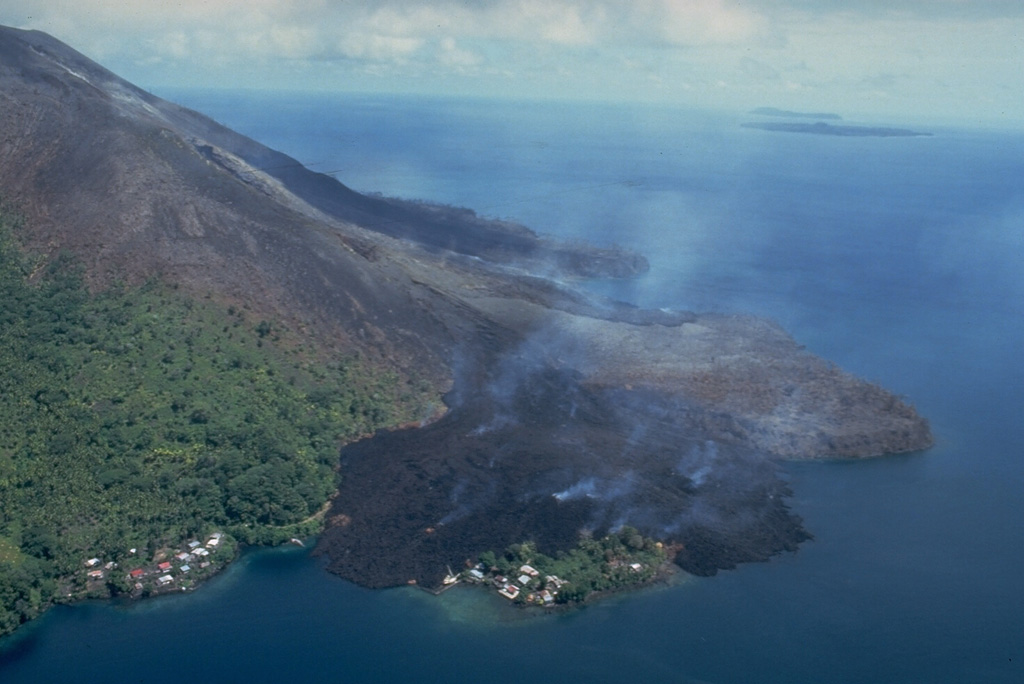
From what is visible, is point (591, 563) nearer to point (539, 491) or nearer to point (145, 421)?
point (539, 491)

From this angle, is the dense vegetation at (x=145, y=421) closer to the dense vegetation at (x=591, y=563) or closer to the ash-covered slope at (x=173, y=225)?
the ash-covered slope at (x=173, y=225)

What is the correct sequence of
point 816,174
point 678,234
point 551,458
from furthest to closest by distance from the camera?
1. point 816,174
2. point 678,234
3. point 551,458

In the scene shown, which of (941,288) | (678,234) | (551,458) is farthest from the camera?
(678,234)

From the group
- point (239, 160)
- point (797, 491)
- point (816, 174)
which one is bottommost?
point (797, 491)

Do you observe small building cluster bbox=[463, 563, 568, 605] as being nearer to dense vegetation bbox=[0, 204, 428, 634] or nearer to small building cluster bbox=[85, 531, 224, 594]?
dense vegetation bbox=[0, 204, 428, 634]

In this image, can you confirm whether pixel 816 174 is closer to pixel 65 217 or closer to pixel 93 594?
pixel 65 217

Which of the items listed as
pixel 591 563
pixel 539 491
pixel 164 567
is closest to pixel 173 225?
pixel 164 567

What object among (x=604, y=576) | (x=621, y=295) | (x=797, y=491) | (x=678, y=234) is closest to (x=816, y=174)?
(x=678, y=234)
